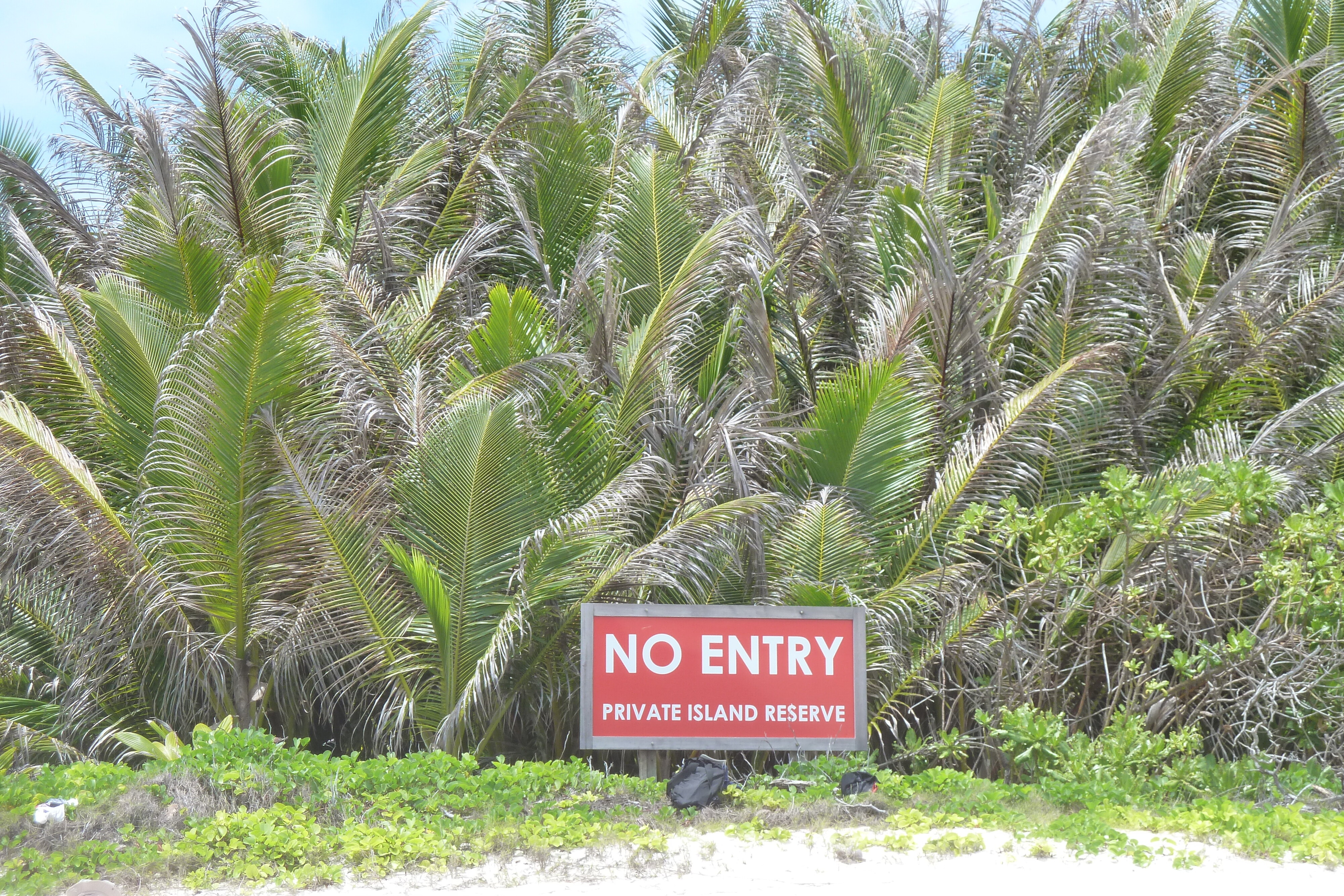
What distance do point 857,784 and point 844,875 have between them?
1544 mm

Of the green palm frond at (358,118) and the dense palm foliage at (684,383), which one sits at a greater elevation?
the green palm frond at (358,118)

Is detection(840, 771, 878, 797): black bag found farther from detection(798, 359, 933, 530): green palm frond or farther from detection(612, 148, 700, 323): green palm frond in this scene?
detection(612, 148, 700, 323): green palm frond

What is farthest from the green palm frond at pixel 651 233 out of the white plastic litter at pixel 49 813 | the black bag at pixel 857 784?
the white plastic litter at pixel 49 813

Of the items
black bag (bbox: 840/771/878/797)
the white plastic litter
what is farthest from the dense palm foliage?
the white plastic litter

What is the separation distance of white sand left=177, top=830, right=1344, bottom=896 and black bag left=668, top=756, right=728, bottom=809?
74cm

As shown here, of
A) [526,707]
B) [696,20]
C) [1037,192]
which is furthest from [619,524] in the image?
[696,20]

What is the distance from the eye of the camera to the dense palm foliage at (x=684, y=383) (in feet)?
27.3

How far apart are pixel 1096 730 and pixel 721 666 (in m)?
4.33

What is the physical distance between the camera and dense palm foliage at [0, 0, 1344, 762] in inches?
327

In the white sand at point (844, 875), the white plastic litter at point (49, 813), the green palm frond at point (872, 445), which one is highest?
the green palm frond at point (872, 445)

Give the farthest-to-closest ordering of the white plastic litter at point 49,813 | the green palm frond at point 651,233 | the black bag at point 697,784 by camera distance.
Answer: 1. the green palm frond at point 651,233
2. the black bag at point 697,784
3. the white plastic litter at point 49,813

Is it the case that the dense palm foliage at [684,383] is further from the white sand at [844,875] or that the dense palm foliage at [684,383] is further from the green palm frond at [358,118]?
the white sand at [844,875]

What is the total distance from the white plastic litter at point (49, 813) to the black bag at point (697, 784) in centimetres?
320

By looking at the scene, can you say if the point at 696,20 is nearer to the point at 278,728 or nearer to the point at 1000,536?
the point at 1000,536
